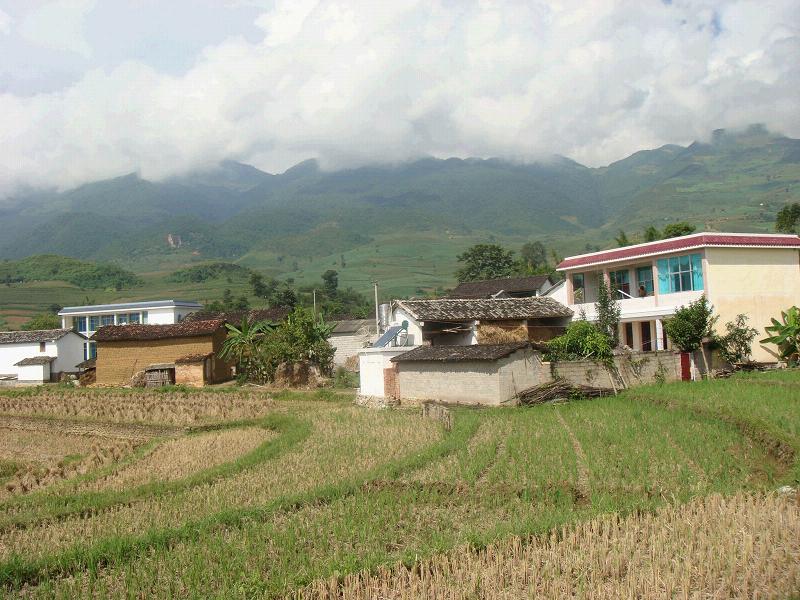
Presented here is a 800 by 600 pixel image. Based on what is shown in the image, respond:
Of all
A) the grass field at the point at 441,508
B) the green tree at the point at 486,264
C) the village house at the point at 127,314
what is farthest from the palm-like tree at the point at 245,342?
the green tree at the point at 486,264

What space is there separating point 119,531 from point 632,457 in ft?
28.8

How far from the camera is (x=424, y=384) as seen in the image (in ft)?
80.0

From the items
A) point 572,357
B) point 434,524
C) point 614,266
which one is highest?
point 614,266

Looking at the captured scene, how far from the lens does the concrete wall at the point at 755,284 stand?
25.4m

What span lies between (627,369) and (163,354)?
2387 cm

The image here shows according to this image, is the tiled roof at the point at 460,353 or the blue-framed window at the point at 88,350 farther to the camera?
the blue-framed window at the point at 88,350

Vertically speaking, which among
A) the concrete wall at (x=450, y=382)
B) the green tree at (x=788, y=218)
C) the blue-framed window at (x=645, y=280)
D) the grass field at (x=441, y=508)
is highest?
the green tree at (x=788, y=218)

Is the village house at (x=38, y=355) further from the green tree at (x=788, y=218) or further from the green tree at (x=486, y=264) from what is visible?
the green tree at (x=788, y=218)

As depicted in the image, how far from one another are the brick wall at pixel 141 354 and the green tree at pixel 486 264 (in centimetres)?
3793

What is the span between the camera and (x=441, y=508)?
10.7m

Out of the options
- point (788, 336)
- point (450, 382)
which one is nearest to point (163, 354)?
point (450, 382)

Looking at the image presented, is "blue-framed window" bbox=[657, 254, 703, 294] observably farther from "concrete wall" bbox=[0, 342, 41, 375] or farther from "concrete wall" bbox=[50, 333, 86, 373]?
"concrete wall" bbox=[0, 342, 41, 375]

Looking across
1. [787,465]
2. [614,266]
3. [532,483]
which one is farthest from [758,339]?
[532,483]

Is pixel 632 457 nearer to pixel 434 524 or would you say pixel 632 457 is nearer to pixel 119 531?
pixel 434 524
